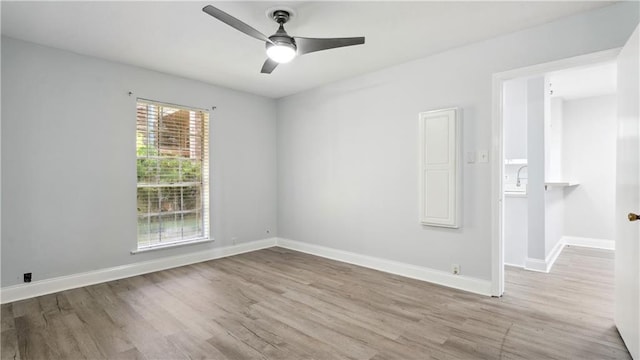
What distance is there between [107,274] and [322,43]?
370 cm

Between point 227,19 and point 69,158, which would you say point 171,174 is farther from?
point 227,19

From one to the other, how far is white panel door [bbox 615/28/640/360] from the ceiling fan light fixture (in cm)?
241

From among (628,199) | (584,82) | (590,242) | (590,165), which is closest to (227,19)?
(628,199)

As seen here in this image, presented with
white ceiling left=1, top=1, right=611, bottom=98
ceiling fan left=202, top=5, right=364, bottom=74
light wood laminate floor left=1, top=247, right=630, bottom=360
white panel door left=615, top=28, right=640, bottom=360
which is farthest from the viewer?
white ceiling left=1, top=1, right=611, bottom=98

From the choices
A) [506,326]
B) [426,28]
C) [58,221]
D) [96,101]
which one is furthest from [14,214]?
[506,326]

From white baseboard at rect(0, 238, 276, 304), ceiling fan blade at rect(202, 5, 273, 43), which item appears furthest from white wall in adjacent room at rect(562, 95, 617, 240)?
ceiling fan blade at rect(202, 5, 273, 43)

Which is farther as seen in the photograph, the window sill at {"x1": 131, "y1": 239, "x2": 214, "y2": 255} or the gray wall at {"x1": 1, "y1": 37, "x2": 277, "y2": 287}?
the window sill at {"x1": 131, "y1": 239, "x2": 214, "y2": 255}

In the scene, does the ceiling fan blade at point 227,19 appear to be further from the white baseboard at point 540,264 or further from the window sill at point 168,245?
the white baseboard at point 540,264

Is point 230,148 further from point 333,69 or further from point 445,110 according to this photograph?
point 445,110

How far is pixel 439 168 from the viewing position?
140 inches

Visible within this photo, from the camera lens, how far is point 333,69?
4121mm

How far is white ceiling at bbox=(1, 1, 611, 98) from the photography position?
2578 mm

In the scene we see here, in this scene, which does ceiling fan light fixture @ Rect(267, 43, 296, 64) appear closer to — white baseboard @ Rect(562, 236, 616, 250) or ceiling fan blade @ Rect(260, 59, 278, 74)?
ceiling fan blade @ Rect(260, 59, 278, 74)

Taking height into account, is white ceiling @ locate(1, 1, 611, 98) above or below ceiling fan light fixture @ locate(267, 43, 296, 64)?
above
